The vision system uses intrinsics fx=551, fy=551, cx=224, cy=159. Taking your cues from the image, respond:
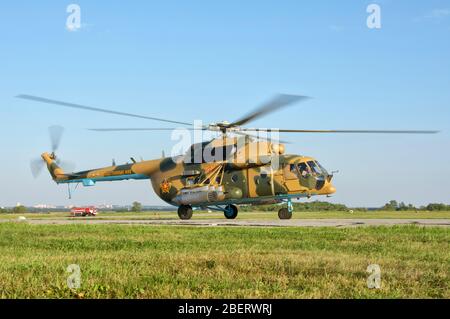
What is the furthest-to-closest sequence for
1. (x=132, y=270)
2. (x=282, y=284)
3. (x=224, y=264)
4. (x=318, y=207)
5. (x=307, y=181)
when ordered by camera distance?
1. (x=318, y=207)
2. (x=307, y=181)
3. (x=224, y=264)
4. (x=132, y=270)
5. (x=282, y=284)

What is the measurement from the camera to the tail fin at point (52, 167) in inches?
1697

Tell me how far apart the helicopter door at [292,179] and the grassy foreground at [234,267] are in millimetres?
15780

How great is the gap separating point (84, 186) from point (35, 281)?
3328 centimetres

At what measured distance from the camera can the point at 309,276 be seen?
9.27 meters

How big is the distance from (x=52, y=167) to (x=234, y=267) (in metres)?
36.4

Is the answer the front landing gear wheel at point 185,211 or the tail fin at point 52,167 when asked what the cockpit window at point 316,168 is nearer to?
the front landing gear wheel at point 185,211

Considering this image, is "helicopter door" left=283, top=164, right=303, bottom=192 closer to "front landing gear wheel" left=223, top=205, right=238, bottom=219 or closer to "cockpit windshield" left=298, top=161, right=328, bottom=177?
"cockpit windshield" left=298, top=161, right=328, bottom=177

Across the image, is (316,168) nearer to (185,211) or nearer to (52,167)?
(185,211)

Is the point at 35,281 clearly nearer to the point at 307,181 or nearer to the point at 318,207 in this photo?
the point at 307,181
